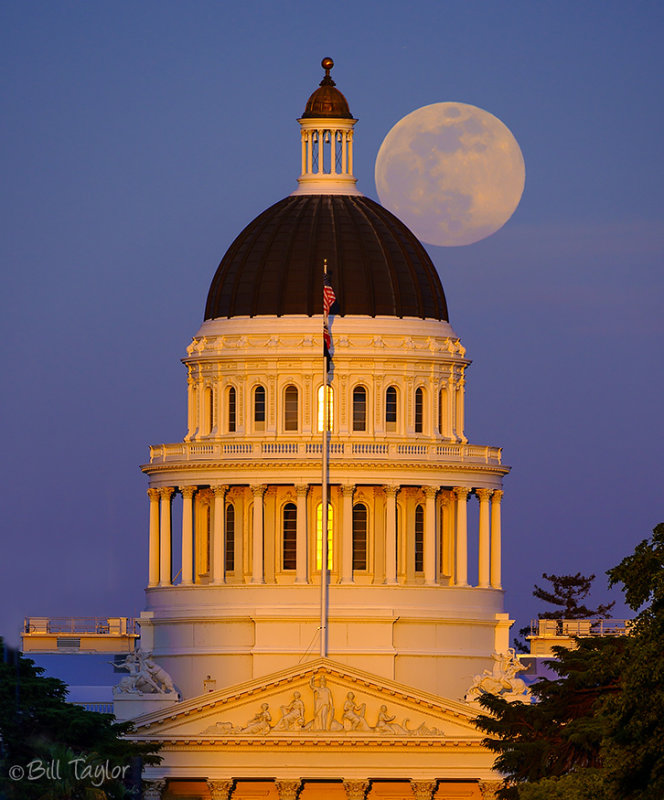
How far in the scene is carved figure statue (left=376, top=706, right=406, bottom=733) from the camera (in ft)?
523

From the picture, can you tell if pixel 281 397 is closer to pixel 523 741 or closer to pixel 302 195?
pixel 302 195

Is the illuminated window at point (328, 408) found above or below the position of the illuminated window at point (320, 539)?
above

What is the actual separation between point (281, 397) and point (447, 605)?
1174 centimetres

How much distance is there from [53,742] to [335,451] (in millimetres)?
46306

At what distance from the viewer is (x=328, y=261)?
567 ft

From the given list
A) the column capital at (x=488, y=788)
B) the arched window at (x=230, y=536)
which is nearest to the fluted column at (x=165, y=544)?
the arched window at (x=230, y=536)

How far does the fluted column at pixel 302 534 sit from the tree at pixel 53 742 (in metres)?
33.4

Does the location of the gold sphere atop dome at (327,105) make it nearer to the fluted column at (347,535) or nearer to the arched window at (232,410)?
the arched window at (232,410)

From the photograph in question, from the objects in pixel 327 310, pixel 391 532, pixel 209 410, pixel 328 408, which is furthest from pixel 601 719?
pixel 209 410

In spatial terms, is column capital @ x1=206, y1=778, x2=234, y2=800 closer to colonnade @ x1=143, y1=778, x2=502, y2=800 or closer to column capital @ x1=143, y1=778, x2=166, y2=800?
colonnade @ x1=143, y1=778, x2=502, y2=800

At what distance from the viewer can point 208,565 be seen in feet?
577

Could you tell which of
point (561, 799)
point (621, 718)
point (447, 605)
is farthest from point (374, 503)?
point (621, 718)

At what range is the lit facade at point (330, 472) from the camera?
17162 centimetres

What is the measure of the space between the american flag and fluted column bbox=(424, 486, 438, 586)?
23.0 feet
